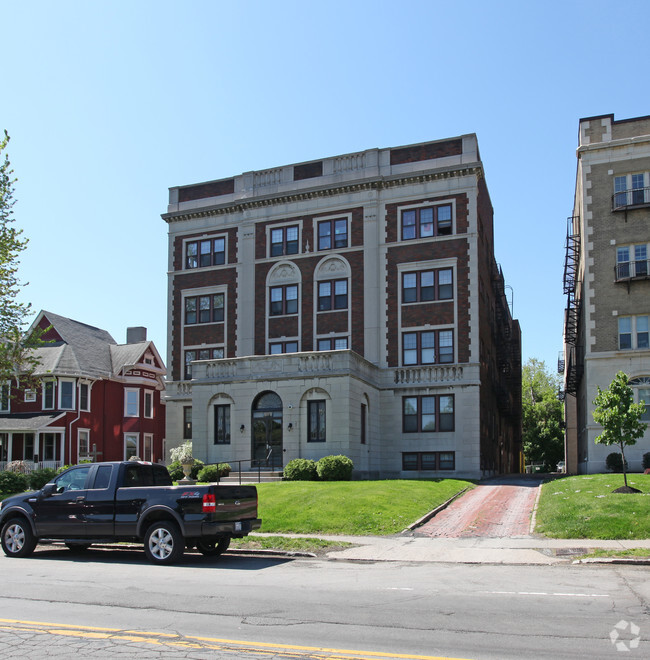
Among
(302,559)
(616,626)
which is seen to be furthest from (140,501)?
(616,626)

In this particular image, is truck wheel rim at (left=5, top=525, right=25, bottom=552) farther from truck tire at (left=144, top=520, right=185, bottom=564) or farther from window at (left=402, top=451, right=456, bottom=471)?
window at (left=402, top=451, right=456, bottom=471)

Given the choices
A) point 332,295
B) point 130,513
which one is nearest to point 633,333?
point 332,295

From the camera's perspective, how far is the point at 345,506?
20828mm

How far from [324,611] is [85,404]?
41481mm

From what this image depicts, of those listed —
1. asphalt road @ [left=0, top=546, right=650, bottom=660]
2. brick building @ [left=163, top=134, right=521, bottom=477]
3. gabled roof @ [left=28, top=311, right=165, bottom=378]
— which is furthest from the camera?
gabled roof @ [left=28, top=311, right=165, bottom=378]

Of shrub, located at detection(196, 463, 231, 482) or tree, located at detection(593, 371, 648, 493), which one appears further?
shrub, located at detection(196, 463, 231, 482)

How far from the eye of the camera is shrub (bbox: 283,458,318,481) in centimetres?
2998

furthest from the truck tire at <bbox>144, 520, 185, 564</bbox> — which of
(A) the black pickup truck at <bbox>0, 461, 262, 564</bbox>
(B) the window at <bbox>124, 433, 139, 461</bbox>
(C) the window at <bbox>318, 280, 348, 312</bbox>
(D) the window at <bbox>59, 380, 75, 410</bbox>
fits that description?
(B) the window at <bbox>124, 433, 139, 461</bbox>

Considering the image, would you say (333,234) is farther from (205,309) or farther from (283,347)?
(205,309)

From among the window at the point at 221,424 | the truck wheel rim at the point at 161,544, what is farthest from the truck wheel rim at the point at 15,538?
the window at the point at 221,424

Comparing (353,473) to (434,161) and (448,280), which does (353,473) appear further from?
(434,161)

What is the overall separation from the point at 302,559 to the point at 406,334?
942 inches

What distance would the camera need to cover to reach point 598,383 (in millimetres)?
33906

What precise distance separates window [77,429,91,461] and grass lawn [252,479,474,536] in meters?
24.0
